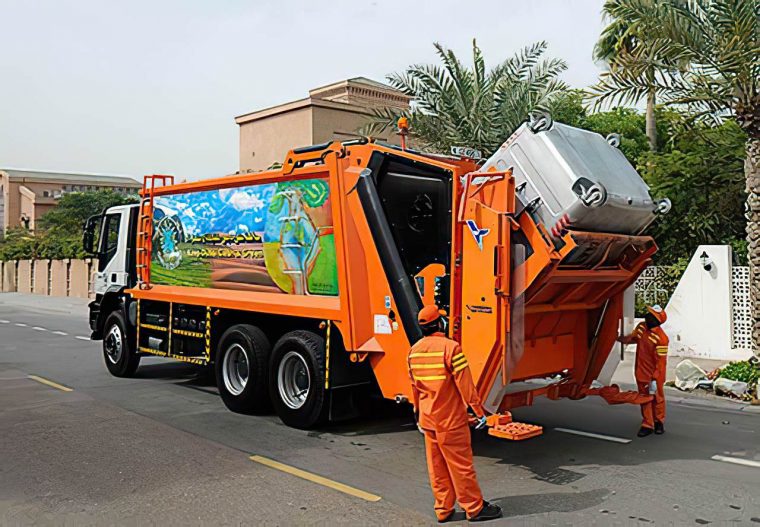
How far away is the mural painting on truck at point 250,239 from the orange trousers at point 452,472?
2863mm

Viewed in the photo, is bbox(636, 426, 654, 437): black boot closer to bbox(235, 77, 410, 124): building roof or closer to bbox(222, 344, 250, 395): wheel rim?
bbox(222, 344, 250, 395): wheel rim

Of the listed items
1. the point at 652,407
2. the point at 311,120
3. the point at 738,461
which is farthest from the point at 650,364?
the point at 311,120

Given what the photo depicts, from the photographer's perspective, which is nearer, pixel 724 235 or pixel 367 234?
pixel 367 234

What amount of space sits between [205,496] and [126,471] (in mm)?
1077

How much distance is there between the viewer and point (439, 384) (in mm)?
5070

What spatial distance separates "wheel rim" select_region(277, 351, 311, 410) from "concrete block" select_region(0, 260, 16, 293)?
41668mm

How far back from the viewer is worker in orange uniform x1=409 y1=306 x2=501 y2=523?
5051mm

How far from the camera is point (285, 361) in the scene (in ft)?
26.7

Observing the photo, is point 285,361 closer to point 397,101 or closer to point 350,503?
point 350,503

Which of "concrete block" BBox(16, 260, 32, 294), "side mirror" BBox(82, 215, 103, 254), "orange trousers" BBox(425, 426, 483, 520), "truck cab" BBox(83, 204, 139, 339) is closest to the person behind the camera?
"orange trousers" BBox(425, 426, 483, 520)

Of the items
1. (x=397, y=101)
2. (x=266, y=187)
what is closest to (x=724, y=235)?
(x=266, y=187)

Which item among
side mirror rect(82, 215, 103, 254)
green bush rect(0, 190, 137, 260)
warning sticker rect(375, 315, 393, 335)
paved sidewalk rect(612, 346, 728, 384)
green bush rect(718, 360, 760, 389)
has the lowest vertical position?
paved sidewalk rect(612, 346, 728, 384)

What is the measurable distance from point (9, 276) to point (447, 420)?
151ft

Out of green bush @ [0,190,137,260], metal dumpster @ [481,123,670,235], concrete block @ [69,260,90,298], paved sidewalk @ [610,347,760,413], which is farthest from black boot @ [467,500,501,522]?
concrete block @ [69,260,90,298]
